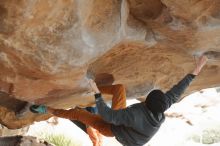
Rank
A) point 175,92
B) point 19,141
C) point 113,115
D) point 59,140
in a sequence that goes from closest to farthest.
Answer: point 113,115, point 175,92, point 19,141, point 59,140

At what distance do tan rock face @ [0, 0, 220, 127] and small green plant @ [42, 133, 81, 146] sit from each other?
234 inches

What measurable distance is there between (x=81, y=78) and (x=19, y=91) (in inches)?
30.2

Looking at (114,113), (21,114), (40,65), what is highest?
(40,65)

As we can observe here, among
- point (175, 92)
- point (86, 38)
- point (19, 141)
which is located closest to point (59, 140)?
point (19, 141)

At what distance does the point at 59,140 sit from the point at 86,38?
7.78 meters

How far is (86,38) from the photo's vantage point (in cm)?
402

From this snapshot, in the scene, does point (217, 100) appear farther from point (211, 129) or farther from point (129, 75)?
point (129, 75)

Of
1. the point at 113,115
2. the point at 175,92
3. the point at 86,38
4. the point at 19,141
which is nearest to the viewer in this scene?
the point at 86,38

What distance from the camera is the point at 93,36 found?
13.4 feet

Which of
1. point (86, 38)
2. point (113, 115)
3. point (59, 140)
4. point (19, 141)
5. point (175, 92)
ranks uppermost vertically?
point (86, 38)

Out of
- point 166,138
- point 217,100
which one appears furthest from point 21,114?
point 217,100

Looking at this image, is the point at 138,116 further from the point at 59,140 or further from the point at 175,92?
the point at 59,140

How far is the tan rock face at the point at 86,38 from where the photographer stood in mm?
3709

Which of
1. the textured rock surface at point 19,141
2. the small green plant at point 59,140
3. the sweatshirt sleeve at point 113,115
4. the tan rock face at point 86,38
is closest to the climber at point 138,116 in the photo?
the sweatshirt sleeve at point 113,115
